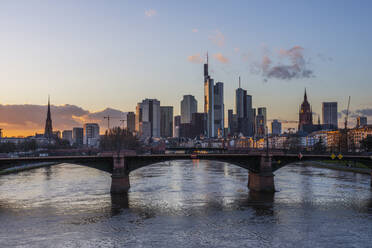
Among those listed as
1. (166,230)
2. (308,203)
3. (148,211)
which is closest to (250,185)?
(308,203)

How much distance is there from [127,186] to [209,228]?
32575mm

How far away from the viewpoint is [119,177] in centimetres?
7600

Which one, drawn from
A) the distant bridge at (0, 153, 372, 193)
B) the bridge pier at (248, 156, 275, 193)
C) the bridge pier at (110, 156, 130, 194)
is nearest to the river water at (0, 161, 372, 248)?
the bridge pier at (110, 156, 130, 194)

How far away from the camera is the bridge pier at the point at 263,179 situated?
76938 millimetres

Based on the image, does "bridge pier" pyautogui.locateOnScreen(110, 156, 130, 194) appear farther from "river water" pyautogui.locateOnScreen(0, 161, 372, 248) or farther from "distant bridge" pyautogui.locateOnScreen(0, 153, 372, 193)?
"river water" pyautogui.locateOnScreen(0, 161, 372, 248)

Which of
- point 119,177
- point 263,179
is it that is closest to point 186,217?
point 119,177

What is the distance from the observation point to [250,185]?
82.9 meters

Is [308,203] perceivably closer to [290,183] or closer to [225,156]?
[225,156]

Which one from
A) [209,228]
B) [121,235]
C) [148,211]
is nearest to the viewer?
[121,235]

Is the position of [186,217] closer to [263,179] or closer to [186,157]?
[263,179]

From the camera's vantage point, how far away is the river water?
141 feet

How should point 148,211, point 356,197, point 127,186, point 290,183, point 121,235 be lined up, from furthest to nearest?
point 290,183 → point 127,186 → point 356,197 → point 148,211 → point 121,235

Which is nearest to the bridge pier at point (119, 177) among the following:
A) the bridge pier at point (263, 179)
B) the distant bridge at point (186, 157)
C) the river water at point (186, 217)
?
the distant bridge at point (186, 157)

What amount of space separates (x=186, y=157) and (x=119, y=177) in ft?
48.6
